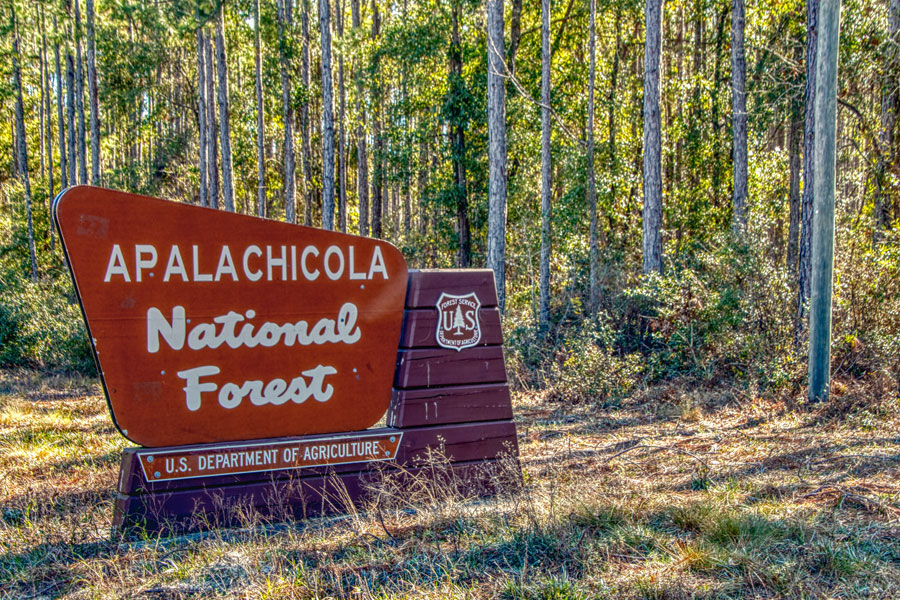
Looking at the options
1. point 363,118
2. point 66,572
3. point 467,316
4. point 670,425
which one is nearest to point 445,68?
point 363,118

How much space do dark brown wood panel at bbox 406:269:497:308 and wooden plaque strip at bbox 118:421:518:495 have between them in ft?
3.09

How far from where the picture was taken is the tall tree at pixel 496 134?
14844 mm

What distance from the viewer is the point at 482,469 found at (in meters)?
5.51

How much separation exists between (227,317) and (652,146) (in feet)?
37.8

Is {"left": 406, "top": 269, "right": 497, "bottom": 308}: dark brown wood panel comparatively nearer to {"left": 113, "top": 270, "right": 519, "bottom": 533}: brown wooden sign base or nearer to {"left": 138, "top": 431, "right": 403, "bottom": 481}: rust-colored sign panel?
{"left": 113, "top": 270, "right": 519, "bottom": 533}: brown wooden sign base

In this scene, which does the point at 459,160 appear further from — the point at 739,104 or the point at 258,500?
the point at 258,500

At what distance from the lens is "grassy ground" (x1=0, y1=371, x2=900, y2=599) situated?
11.8ft

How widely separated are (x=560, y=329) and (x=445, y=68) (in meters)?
12.9

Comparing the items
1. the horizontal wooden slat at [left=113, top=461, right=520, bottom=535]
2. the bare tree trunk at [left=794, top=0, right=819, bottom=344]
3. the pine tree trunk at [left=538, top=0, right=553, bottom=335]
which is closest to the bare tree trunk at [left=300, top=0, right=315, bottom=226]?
the pine tree trunk at [left=538, top=0, right=553, bottom=335]

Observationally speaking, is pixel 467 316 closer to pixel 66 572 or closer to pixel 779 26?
pixel 66 572

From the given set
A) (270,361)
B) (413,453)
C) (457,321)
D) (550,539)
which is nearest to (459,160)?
(457,321)

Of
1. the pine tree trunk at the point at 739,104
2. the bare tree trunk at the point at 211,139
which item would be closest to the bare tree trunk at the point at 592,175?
the pine tree trunk at the point at 739,104

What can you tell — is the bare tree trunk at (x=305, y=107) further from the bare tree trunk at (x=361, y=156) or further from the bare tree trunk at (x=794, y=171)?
the bare tree trunk at (x=794, y=171)

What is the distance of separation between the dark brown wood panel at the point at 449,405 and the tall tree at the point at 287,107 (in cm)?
1904
